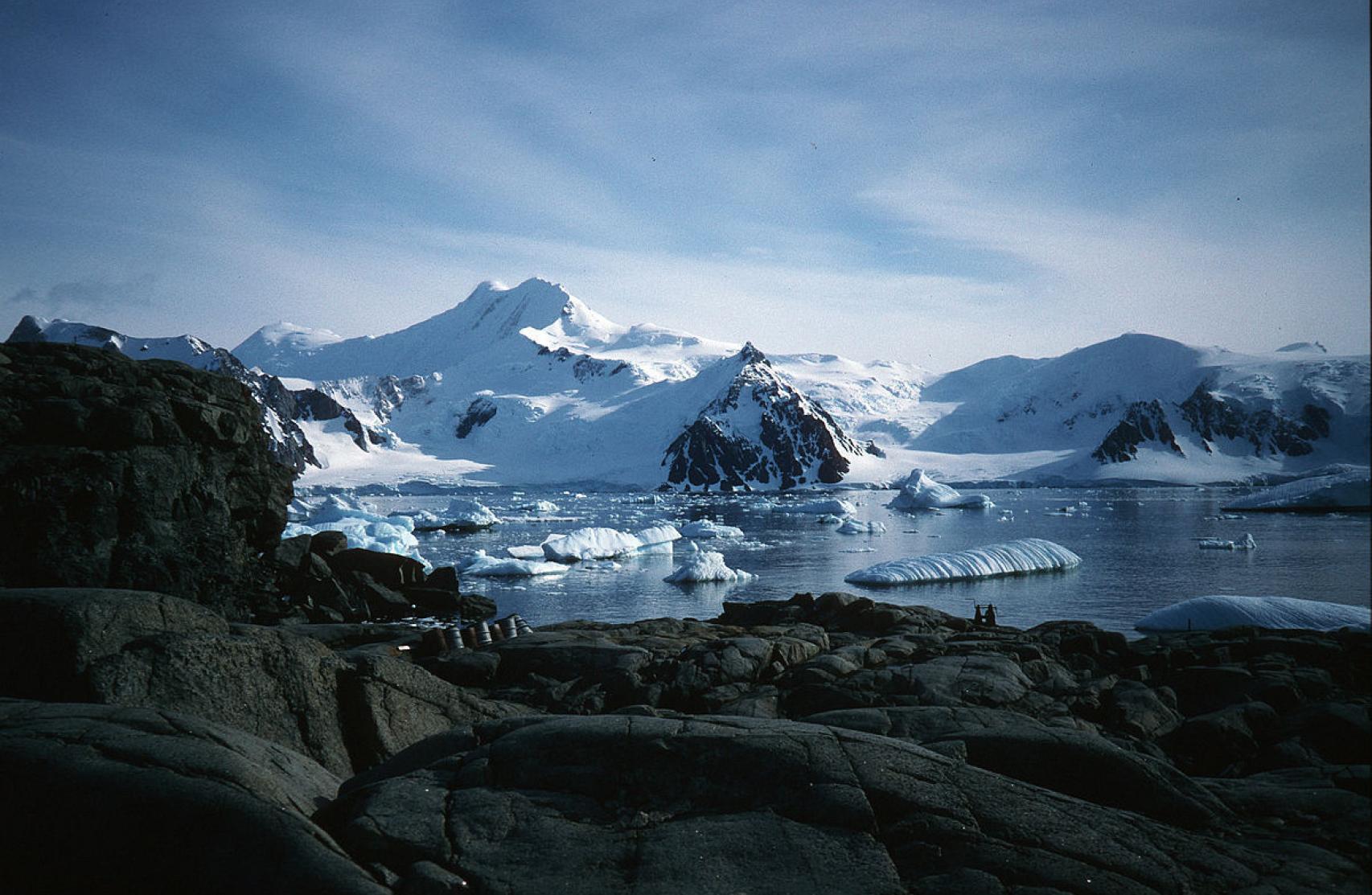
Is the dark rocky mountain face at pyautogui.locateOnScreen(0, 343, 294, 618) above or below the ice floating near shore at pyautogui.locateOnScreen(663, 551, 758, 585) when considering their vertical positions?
above

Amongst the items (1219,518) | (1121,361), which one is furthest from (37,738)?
(1121,361)

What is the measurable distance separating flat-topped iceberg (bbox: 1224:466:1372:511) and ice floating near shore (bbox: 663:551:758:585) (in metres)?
44.3

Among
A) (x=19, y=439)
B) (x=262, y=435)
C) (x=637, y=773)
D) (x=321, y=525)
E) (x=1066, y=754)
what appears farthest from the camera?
(x=321, y=525)

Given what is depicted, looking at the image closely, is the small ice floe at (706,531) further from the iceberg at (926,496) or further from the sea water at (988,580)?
the iceberg at (926,496)

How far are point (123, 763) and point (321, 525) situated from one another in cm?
4394

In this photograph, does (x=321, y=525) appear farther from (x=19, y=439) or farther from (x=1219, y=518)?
(x=1219, y=518)

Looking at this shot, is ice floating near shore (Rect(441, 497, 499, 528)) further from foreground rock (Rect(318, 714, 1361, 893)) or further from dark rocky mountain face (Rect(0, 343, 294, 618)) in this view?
foreground rock (Rect(318, 714, 1361, 893))

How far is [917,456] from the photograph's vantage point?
504 feet

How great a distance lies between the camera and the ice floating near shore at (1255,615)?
20109mm

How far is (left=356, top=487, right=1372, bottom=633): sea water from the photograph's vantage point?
88.4 feet

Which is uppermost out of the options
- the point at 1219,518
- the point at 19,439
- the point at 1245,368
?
the point at 1245,368

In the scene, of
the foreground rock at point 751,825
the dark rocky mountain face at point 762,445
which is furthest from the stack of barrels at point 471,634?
the dark rocky mountain face at point 762,445

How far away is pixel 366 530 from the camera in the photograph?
42.6 m

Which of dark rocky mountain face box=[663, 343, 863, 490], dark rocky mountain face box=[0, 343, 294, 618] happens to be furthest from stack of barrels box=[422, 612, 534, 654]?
dark rocky mountain face box=[663, 343, 863, 490]
